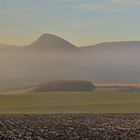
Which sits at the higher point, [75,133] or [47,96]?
[47,96]

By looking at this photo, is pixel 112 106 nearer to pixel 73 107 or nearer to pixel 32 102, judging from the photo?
pixel 73 107

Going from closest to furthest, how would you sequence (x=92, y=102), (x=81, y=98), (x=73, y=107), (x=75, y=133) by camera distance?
(x=75, y=133) < (x=73, y=107) < (x=92, y=102) < (x=81, y=98)

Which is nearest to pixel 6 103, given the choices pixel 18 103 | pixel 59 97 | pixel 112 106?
pixel 18 103

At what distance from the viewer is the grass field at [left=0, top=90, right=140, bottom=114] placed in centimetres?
9000

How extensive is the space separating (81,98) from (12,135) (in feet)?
240

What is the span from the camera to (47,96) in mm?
119938

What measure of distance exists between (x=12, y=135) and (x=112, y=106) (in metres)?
57.7

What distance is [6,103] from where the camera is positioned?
10638cm

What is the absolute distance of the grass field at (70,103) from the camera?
9000cm

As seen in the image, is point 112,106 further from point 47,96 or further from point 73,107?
point 47,96

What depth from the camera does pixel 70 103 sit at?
103500 mm

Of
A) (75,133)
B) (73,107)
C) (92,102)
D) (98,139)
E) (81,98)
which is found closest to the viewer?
(98,139)

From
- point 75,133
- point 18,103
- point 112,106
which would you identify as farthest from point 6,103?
point 75,133

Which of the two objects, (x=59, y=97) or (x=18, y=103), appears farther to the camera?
(x=59, y=97)
